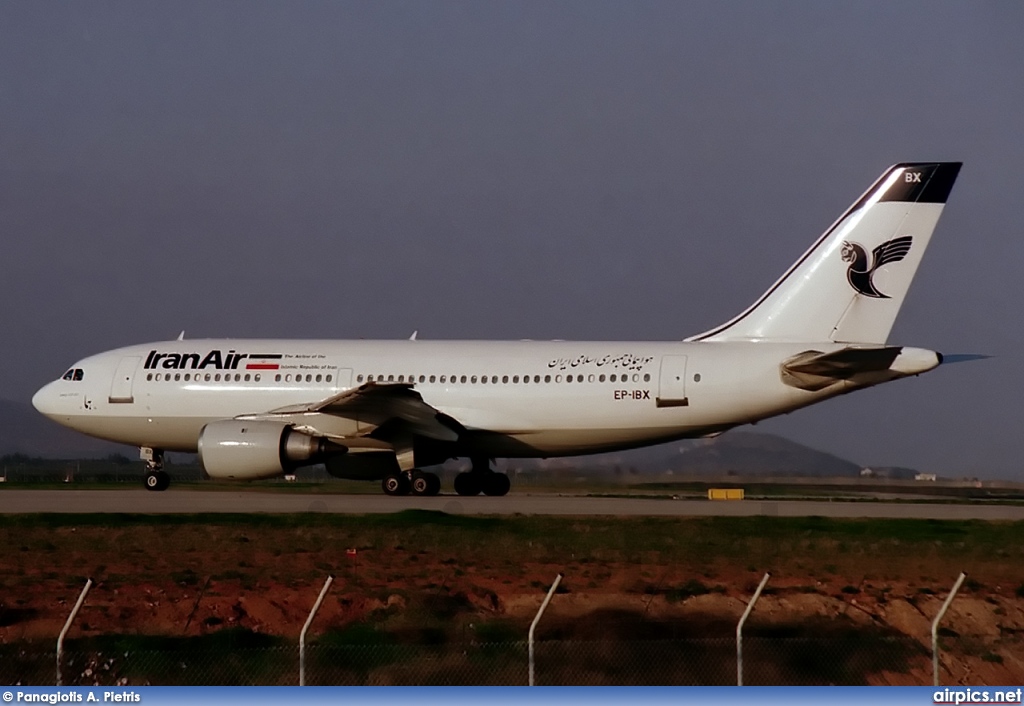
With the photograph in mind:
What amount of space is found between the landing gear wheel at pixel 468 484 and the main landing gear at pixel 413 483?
173cm

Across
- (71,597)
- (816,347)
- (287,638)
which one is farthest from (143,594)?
(816,347)

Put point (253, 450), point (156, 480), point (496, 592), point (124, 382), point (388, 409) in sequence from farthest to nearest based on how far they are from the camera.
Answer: point (156, 480), point (124, 382), point (388, 409), point (253, 450), point (496, 592)

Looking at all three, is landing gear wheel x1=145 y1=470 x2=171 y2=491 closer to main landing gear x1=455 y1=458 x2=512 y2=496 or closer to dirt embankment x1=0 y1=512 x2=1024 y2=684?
main landing gear x1=455 y1=458 x2=512 y2=496

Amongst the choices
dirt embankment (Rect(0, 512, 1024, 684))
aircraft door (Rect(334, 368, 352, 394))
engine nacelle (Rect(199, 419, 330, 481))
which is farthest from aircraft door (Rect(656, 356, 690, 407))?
dirt embankment (Rect(0, 512, 1024, 684))

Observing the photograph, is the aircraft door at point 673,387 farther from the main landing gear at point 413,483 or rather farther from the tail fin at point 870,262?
the main landing gear at point 413,483

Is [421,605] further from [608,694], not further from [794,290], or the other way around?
[794,290]

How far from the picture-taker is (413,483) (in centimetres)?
3297

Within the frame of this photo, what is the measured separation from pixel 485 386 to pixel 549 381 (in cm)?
158

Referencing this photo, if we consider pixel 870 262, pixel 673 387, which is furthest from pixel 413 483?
pixel 870 262

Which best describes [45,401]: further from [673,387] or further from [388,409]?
[673,387]

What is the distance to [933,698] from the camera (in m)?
10.9

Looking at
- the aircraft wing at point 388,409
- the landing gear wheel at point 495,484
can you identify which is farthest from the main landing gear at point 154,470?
the landing gear wheel at point 495,484

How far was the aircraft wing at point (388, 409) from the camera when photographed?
31.3m

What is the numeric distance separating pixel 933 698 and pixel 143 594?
10.8 m
